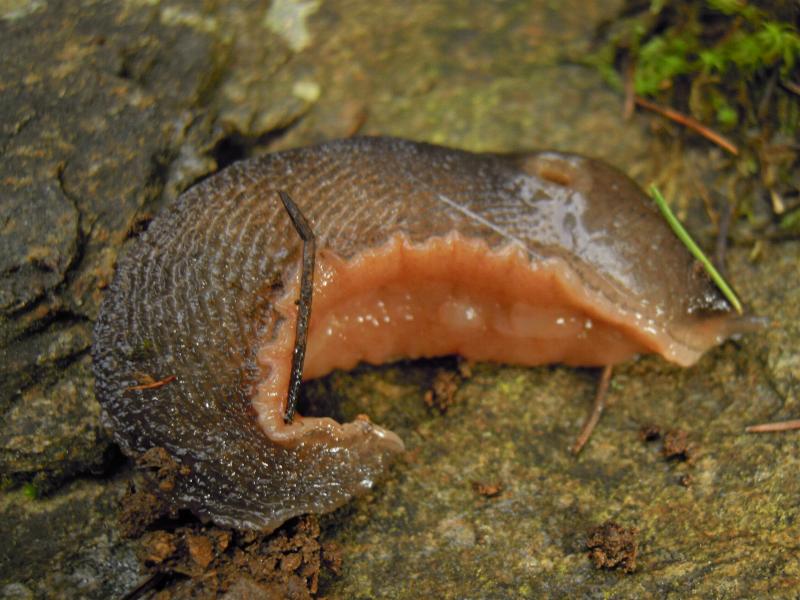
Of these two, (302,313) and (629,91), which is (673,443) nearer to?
(302,313)

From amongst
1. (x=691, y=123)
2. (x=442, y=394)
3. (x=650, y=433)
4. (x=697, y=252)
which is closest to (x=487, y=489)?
(x=442, y=394)

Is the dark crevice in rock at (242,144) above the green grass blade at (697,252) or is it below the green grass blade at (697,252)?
above

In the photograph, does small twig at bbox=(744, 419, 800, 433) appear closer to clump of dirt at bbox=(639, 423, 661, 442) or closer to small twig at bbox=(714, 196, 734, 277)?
clump of dirt at bbox=(639, 423, 661, 442)

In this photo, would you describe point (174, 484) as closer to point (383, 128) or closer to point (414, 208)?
point (414, 208)

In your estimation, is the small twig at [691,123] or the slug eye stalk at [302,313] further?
the small twig at [691,123]

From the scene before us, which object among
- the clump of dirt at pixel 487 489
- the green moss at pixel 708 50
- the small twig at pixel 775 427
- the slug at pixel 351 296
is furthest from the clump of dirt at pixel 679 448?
the green moss at pixel 708 50

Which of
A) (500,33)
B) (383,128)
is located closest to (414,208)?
(383,128)

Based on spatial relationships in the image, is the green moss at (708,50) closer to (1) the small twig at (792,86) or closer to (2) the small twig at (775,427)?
(1) the small twig at (792,86)

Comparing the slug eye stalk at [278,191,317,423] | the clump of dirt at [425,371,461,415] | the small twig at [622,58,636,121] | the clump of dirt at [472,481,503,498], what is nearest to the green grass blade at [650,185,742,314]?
the small twig at [622,58,636,121]

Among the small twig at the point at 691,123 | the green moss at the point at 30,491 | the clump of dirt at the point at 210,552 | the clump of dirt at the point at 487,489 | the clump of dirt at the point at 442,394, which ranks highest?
the green moss at the point at 30,491
